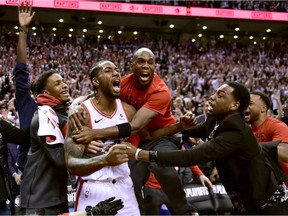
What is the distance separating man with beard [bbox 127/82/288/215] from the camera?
3227 millimetres

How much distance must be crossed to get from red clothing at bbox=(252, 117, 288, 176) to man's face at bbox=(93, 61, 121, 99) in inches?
69.6

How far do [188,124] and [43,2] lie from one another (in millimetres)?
16190

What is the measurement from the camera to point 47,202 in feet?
11.1

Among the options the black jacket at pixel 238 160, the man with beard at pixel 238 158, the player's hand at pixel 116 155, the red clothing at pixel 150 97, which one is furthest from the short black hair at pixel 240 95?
the player's hand at pixel 116 155

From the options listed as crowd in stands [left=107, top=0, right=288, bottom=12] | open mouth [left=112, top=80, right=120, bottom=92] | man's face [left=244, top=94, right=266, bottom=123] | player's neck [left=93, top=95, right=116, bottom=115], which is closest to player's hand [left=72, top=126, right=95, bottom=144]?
player's neck [left=93, top=95, right=116, bottom=115]

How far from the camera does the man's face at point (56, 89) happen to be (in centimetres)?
371

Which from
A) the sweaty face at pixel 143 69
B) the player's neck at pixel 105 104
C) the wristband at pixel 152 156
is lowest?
the wristband at pixel 152 156

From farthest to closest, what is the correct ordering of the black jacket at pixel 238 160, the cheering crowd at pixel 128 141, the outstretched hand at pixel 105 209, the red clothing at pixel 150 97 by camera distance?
the red clothing at pixel 150 97 → the black jacket at pixel 238 160 → the cheering crowd at pixel 128 141 → the outstretched hand at pixel 105 209

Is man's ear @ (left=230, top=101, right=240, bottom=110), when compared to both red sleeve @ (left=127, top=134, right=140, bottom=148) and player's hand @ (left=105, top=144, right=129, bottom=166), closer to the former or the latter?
red sleeve @ (left=127, top=134, right=140, bottom=148)

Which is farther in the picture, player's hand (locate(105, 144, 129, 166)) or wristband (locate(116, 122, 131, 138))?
wristband (locate(116, 122, 131, 138))

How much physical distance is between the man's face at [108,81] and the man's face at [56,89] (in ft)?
1.93

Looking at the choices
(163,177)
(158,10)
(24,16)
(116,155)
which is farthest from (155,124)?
(158,10)

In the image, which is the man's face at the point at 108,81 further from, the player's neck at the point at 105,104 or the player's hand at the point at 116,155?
the player's hand at the point at 116,155

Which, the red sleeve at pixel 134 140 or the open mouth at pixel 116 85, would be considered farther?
the red sleeve at pixel 134 140
